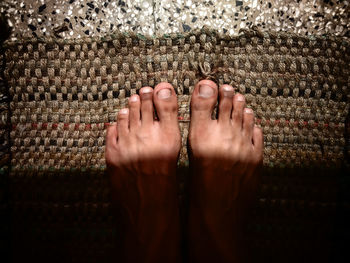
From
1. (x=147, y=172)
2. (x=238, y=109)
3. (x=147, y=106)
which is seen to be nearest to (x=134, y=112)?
(x=147, y=106)

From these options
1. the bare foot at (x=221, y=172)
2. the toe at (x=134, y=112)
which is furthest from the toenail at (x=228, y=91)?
Result: the toe at (x=134, y=112)

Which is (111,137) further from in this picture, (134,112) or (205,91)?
(205,91)

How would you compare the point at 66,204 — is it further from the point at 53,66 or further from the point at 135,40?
the point at 135,40

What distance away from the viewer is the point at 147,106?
2.02ft

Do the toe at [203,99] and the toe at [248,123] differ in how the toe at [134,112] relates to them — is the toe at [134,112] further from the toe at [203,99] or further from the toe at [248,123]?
the toe at [248,123]

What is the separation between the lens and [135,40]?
0.59m

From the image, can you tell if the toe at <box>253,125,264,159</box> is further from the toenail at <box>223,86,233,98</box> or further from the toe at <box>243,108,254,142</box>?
the toenail at <box>223,86,233,98</box>

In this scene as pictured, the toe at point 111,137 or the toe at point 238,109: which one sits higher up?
the toe at point 238,109

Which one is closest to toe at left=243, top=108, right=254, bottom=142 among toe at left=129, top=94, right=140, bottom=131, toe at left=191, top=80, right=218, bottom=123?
toe at left=191, top=80, right=218, bottom=123

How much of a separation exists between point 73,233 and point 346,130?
85cm

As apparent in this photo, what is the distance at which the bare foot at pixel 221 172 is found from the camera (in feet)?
1.99

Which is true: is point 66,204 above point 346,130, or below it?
below

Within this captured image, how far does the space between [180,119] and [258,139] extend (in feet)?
0.78

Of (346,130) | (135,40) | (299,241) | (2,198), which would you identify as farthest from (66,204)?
(346,130)
